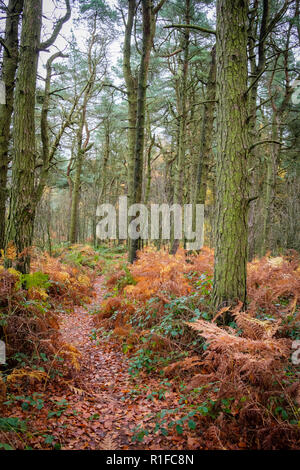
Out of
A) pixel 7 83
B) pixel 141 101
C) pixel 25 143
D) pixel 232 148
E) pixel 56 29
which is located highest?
pixel 56 29

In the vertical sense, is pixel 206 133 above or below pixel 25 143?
above

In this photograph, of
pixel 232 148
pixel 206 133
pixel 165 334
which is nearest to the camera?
pixel 232 148

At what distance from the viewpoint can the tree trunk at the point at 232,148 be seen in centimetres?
409

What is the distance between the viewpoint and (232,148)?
4.15m

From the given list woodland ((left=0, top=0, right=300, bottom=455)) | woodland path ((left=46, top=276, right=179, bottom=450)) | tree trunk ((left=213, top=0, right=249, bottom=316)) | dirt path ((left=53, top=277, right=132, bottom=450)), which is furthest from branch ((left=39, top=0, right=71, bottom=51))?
woodland path ((left=46, top=276, right=179, bottom=450))

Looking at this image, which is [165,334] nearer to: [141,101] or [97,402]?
[97,402]

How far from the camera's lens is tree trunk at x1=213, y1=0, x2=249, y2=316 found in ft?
13.4

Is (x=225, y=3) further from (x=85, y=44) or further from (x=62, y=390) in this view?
(x=85, y=44)

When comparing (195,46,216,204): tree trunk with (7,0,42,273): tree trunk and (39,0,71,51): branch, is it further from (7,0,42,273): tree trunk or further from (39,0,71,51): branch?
(7,0,42,273): tree trunk

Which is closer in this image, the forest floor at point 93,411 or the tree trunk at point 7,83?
the forest floor at point 93,411

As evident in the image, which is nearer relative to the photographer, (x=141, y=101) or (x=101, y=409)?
(x=101, y=409)

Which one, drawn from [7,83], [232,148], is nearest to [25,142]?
[7,83]

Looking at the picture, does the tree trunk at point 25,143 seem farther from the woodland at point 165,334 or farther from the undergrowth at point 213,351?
the undergrowth at point 213,351

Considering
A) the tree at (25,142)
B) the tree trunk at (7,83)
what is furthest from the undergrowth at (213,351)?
the tree trunk at (7,83)
